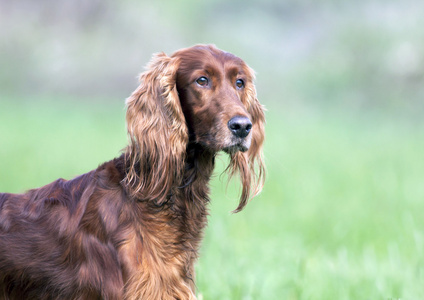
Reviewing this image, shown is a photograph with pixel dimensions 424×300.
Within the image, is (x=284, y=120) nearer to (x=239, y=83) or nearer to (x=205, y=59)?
(x=239, y=83)

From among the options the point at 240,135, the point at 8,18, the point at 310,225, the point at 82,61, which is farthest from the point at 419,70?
the point at 240,135

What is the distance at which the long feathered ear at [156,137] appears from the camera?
323 centimetres

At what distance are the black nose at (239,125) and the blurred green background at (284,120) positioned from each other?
89 centimetres

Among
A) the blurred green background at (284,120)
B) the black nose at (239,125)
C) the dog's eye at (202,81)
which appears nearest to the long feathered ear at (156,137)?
the dog's eye at (202,81)

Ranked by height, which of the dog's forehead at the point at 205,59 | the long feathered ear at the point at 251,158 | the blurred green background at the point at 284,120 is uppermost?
the dog's forehead at the point at 205,59

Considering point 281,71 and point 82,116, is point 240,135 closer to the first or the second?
point 82,116

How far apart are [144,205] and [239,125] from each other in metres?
0.63

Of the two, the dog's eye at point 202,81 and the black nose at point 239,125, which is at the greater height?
the dog's eye at point 202,81

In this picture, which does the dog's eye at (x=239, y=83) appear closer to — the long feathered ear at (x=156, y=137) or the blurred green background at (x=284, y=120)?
the long feathered ear at (x=156, y=137)

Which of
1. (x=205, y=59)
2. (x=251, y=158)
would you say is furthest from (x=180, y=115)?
(x=251, y=158)

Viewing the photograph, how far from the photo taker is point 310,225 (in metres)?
7.06

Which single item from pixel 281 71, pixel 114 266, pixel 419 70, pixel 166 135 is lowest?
pixel 281 71

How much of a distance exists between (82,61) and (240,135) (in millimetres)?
24803

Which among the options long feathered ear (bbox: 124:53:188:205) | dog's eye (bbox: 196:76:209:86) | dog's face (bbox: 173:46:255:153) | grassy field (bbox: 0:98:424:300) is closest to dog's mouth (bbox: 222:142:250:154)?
dog's face (bbox: 173:46:255:153)
